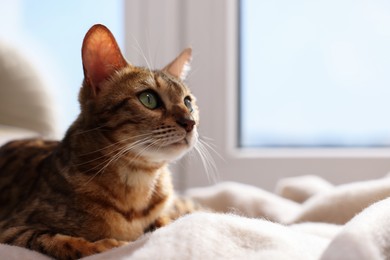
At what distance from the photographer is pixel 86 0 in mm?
2072

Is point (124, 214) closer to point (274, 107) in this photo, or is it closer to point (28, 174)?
point (28, 174)

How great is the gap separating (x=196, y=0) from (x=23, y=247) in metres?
1.36

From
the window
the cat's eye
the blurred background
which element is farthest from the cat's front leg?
the window

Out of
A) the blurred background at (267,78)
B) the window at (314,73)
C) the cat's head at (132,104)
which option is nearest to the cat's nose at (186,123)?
the cat's head at (132,104)

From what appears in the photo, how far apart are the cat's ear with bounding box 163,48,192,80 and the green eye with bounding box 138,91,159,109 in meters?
0.18

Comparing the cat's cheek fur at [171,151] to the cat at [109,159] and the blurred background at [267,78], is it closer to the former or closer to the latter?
the cat at [109,159]

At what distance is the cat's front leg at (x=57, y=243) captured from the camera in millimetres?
773

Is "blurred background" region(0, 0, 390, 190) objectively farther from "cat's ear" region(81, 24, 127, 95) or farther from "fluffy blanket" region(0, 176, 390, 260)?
"fluffy blanket" region(0, 176, 390, 260)

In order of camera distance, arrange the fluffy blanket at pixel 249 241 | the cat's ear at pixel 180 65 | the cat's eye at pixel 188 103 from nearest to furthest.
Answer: the fluffy blanket at pixel 249 241, the cat's eye at pixel 188 103, the cat's ear at pixel 180 65

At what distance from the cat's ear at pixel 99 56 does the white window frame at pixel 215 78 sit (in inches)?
37.0

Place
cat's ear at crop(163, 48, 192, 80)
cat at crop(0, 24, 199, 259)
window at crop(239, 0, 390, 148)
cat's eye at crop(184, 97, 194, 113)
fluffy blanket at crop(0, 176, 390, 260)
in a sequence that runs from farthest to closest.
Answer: window at crop(239, 0, 390, 148)
cat's ear at crop(163, 48, 192, 80)
cat's eye at crop(184, 97, 194, 113)
cat at crop(0, 24, 199, 259)
fluffy blanket at crop(0, 176, 390, 260)

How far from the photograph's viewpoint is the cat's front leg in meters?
0.77

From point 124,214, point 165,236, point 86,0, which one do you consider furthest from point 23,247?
point 86,0

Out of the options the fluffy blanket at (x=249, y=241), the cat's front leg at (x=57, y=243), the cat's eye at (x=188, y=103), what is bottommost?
the cat's front leg at (x=57, y=243)
